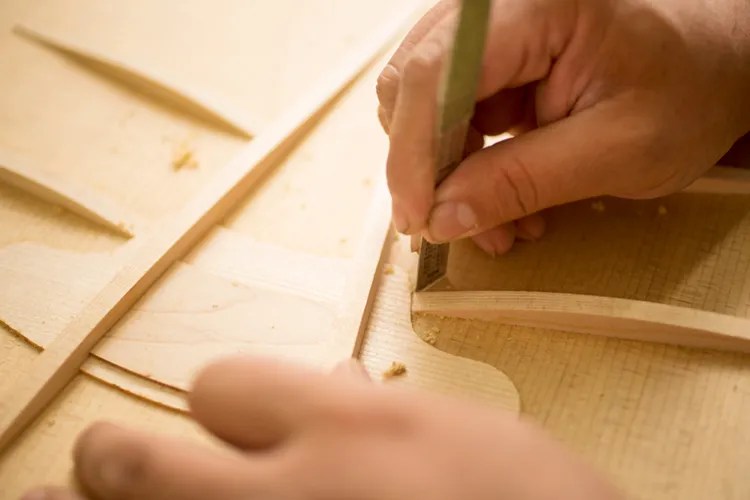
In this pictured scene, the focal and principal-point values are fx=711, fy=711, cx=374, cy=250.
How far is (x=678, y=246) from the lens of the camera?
1104mm

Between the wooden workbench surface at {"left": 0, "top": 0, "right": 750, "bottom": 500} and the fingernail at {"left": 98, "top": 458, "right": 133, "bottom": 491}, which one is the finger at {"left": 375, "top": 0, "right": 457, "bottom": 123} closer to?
the wooden workbench surface at {"left": 0, "top": 0, "right": 750, "bottom": 500}

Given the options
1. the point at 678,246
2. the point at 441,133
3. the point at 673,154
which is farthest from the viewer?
the point at 678,246

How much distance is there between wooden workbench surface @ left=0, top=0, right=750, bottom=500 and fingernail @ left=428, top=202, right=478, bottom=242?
0.47ft

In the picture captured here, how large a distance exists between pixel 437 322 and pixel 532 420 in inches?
7.8

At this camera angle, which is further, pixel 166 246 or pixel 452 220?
pixel 166 246

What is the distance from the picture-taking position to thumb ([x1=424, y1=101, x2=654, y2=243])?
939 mm

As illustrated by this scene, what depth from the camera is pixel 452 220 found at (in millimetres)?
968

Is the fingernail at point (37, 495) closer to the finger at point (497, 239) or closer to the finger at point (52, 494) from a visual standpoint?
the finger at point (52, 494)

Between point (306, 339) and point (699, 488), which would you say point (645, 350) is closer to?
point (699, 488)

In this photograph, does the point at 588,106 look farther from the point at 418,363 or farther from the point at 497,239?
the point at 418,363

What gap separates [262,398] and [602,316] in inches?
21.6

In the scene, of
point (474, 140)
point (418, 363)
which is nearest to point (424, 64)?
point (474, 140)

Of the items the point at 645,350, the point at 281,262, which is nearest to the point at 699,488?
the point at 645,350

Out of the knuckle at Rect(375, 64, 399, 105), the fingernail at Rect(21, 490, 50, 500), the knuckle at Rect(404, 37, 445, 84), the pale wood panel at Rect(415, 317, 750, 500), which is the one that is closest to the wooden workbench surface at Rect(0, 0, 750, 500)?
the pale wood panel at Rect(415, 317, 750, 500)
